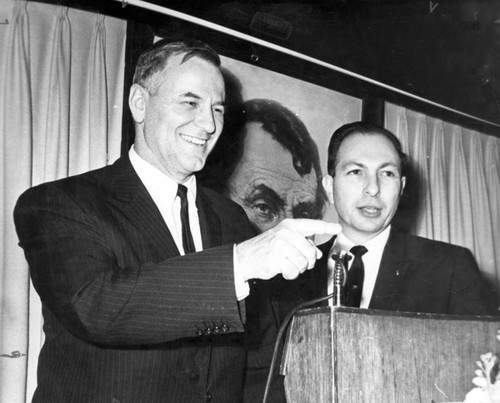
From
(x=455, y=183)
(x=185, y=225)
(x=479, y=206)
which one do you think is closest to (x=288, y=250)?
(x=185, y=225)

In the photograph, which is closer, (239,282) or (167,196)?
(239,282)

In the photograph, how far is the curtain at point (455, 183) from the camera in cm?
433

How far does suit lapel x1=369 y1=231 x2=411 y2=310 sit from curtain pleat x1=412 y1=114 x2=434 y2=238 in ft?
6.11

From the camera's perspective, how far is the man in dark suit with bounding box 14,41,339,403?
1241 mm

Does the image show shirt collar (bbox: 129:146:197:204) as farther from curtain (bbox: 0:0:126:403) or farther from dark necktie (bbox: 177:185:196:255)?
curtain (bbox: 0:0:126:403)

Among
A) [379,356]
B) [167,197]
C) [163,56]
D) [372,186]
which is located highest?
[163,56]

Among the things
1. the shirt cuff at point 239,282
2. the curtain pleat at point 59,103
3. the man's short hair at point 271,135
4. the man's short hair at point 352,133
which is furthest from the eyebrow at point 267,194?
the shirt cuff at point 239,282

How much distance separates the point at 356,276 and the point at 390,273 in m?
0.14

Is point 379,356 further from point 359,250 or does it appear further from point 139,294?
point 359,250

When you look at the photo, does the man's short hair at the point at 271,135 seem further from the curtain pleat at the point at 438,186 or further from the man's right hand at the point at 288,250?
the man's right hand at the point at 288,250

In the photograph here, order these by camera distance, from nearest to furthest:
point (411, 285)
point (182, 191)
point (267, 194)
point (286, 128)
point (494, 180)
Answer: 1. point (182, 191)
2. point (411, 285)
3. point (267, 194)
4. point (286, 128)
5. point (494, 180)

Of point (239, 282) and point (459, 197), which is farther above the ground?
point (459, 197)

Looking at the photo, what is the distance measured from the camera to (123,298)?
127 cm

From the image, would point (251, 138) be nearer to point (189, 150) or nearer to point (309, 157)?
point (309, 157)
